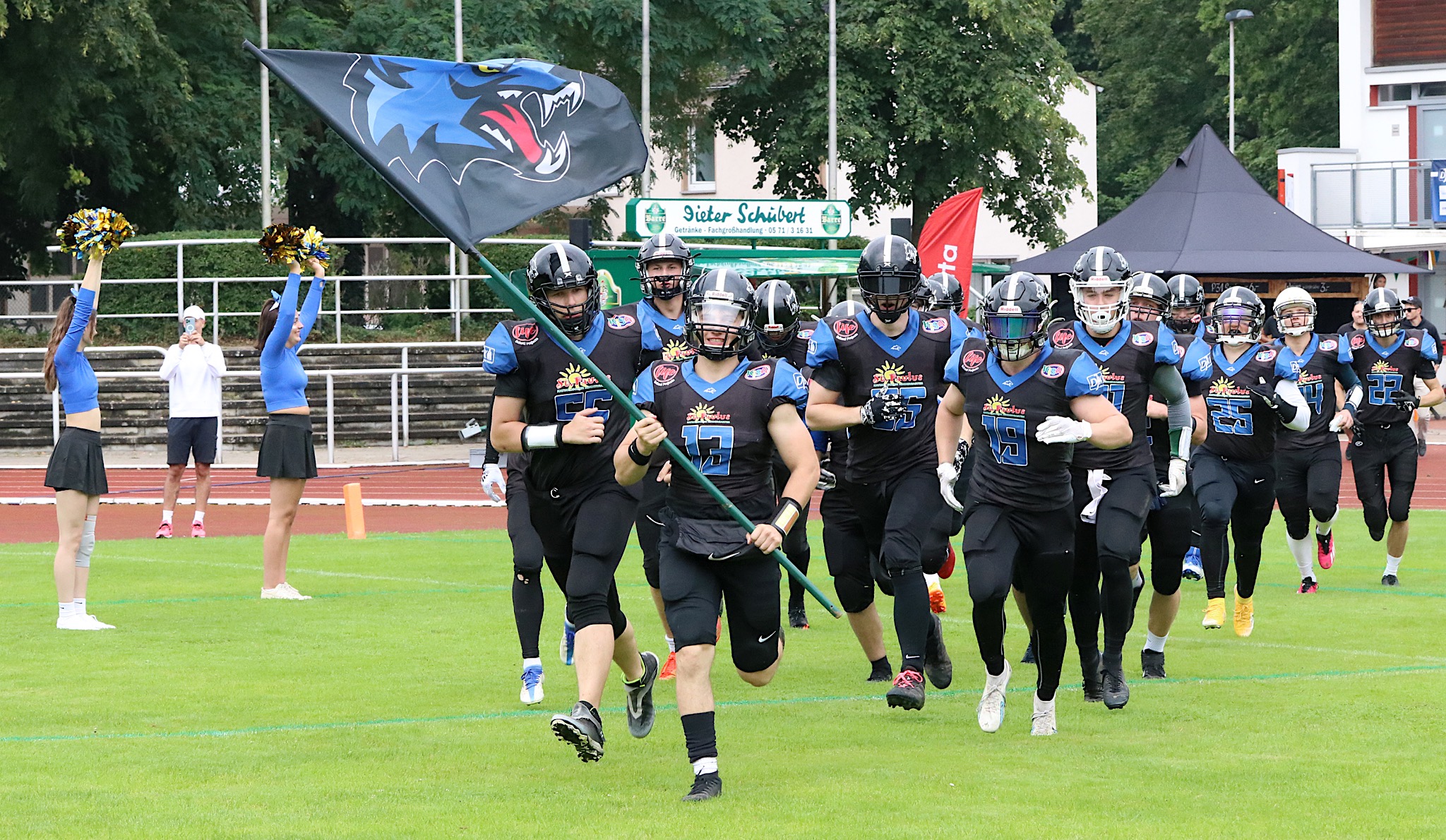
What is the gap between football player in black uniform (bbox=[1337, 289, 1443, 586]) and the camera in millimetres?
14055

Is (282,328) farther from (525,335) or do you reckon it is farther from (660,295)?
(525,335)

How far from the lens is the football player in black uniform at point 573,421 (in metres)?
8.05

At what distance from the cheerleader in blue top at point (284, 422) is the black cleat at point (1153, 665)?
18.4ft

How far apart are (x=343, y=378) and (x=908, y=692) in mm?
20349

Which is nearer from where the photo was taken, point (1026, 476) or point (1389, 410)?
point (1026, 476)

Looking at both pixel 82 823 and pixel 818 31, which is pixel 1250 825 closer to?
pixel 82 823

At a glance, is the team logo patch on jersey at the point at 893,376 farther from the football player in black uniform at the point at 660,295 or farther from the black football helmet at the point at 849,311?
the football player in black uniform at the point at 660,295

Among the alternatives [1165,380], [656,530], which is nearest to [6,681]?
[656,530]

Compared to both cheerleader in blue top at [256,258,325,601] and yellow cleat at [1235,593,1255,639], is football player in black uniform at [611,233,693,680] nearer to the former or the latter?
cheerleader in blue top at [256,258,325,601]

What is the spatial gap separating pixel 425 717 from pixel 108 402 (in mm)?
20322

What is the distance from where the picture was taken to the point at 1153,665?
1006cm

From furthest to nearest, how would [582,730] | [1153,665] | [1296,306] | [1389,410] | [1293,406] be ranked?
1. [1389,410]
2. [1296,306]
3. [1293,406]
4. [1153,665]
5. [582,730]

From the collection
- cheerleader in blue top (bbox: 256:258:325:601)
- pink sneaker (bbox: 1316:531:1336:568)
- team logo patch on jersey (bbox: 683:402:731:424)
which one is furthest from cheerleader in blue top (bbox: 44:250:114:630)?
pink sneaker (bbox: 1316:531:1336:568)

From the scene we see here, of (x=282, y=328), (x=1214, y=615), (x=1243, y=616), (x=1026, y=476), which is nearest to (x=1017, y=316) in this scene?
(x=1026, y=476)
